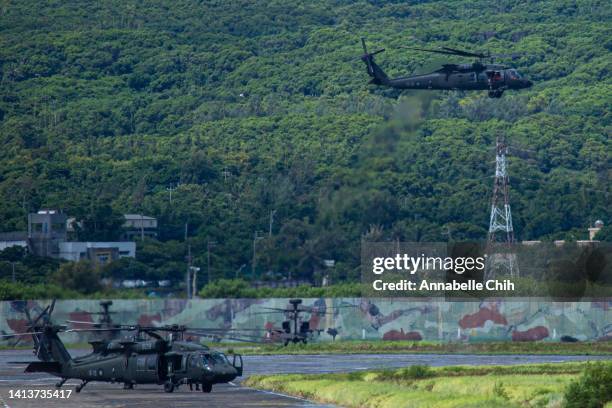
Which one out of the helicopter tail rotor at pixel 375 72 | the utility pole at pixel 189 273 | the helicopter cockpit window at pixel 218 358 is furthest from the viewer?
the utility pole at pixel 189 273

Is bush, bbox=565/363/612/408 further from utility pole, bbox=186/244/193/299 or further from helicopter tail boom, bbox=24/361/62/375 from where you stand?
utility pole, bbox=186/244/193/299

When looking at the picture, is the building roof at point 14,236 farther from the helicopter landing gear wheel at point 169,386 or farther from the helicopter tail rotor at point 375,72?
the helicopter landing gear wheel at point 169,386

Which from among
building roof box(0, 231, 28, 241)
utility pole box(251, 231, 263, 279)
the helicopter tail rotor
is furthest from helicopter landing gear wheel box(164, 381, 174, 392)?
building roof box(0, 231, 28, 241)

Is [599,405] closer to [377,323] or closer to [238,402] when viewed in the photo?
[238,402]

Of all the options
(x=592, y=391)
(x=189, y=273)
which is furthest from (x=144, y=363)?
(x=189, y=273)

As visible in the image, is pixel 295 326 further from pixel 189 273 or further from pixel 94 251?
pixel 94 251

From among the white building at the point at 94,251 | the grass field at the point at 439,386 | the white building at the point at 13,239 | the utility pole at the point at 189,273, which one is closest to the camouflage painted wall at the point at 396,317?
the utility pole at the point at 189,273

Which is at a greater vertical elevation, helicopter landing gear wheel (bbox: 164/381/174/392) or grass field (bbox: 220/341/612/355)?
grass field (bbox: 220/341/612/355)
